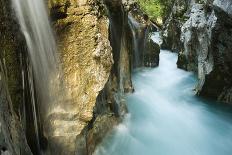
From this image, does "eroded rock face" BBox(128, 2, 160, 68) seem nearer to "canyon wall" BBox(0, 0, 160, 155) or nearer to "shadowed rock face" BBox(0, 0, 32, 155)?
"canyon wall" BBox(0, 0, 160, 155)

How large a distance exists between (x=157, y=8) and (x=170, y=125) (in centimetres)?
2016

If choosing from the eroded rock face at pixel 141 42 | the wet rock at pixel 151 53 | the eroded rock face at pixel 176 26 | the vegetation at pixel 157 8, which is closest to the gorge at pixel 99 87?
the eroded rock face at pixel 141 42

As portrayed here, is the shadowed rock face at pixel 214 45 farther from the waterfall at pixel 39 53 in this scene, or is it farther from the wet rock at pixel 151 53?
the waterfall at pixel 39 53

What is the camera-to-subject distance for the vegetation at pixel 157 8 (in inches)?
1165

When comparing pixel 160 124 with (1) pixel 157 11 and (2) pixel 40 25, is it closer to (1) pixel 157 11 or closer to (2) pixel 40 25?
(2) pixel 40 25

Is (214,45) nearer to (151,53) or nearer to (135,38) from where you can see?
(135,38)

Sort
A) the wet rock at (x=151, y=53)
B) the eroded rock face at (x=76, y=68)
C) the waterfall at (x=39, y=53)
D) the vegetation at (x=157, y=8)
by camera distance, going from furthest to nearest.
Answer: the vegetation at (x=157, y=8), the wet rock at (x=151, y=53), the eroded rock face at (x=76, y=68), the waterfall at (x=39, y=53)

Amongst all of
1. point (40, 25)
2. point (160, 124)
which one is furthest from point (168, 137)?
point (40, 25)

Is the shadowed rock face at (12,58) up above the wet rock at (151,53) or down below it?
above

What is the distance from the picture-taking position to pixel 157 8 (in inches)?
1193

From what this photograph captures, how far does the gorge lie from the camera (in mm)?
6180

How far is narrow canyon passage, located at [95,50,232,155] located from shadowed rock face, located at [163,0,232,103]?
63 centimetres

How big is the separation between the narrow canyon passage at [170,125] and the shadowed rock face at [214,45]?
0.63m

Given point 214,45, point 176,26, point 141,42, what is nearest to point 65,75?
point 214,45
